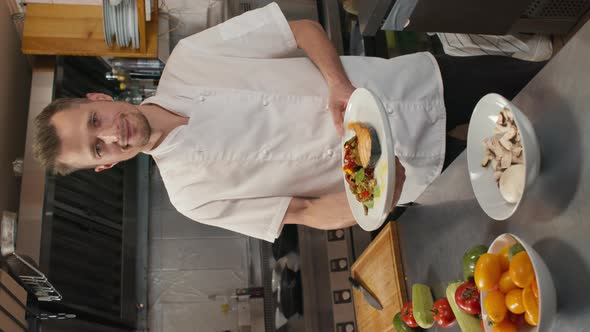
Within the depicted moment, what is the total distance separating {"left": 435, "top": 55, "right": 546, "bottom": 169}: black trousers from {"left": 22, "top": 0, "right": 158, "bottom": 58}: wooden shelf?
1.42 m

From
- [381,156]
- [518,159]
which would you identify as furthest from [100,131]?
[518,159]

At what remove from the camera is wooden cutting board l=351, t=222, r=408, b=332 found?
1437mm

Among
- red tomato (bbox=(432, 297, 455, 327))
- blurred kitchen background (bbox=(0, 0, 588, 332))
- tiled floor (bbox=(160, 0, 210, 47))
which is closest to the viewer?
red tomato (bbox=(432, 297, 455, 327))

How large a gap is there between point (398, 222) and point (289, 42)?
1.97 feet

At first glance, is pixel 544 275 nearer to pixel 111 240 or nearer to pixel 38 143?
pixel 38 143

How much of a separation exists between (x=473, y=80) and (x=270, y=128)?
547 millimetres

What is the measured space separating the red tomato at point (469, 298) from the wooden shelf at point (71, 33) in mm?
1786

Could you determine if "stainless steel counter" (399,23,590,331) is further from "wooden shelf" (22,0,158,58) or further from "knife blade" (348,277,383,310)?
"wooden shelf" (22,0,158,58)

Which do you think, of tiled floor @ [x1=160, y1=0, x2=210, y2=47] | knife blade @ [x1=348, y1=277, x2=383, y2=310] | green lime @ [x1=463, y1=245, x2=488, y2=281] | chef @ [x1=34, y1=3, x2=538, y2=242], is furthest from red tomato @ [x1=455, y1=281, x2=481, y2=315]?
tiled floor @ [x1=160, y1=0, x2=210, y2=47]

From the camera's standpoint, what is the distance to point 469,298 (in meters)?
0.96

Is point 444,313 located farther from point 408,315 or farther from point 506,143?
point 506,143

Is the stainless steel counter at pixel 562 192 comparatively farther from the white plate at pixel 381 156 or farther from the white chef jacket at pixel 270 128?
the white chef jacket at pixel 270 128

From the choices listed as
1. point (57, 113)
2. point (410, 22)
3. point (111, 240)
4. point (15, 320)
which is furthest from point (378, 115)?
point (111, 240)

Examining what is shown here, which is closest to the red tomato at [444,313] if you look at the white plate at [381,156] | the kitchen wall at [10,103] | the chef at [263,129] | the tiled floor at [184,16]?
the white plate at [381,156]
